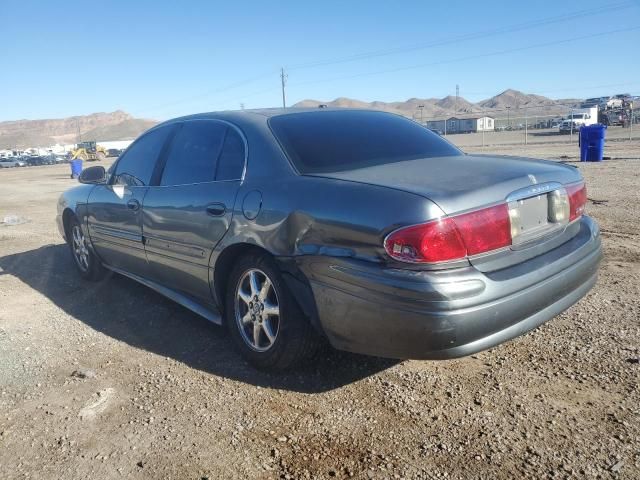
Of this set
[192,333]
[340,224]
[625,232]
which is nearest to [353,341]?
[340,224]

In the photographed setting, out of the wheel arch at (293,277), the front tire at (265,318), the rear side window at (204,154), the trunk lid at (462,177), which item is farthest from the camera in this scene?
the rear side window at (204,154)

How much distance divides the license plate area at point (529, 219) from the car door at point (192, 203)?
1652 millimetres

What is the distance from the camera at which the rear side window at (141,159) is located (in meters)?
4.39

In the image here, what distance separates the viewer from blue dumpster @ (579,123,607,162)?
1580cm

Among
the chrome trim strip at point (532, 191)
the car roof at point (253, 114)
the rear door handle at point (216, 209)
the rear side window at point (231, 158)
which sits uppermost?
the car roof at point (253, 114)

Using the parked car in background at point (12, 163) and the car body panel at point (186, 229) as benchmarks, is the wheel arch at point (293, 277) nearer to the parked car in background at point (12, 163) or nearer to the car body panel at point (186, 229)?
the car body panel at point (186, 229)

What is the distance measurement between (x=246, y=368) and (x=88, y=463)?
3.67ft

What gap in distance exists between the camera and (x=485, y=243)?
2.59 m

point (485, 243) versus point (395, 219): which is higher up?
point (395, 219)

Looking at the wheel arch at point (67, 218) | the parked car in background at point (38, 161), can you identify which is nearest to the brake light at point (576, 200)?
the wheel arch at point (67, 218)

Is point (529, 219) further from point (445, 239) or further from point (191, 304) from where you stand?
point (191, 304)

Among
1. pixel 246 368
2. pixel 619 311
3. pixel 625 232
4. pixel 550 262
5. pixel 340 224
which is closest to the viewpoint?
pixel 340 224

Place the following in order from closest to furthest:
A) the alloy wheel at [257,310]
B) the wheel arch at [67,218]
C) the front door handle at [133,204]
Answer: the alloy wheel at [257,310]
the front door handle at [133,204]
the wheel arch at [67,218]

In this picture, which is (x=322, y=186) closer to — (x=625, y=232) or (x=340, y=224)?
(x=340, y=224)
